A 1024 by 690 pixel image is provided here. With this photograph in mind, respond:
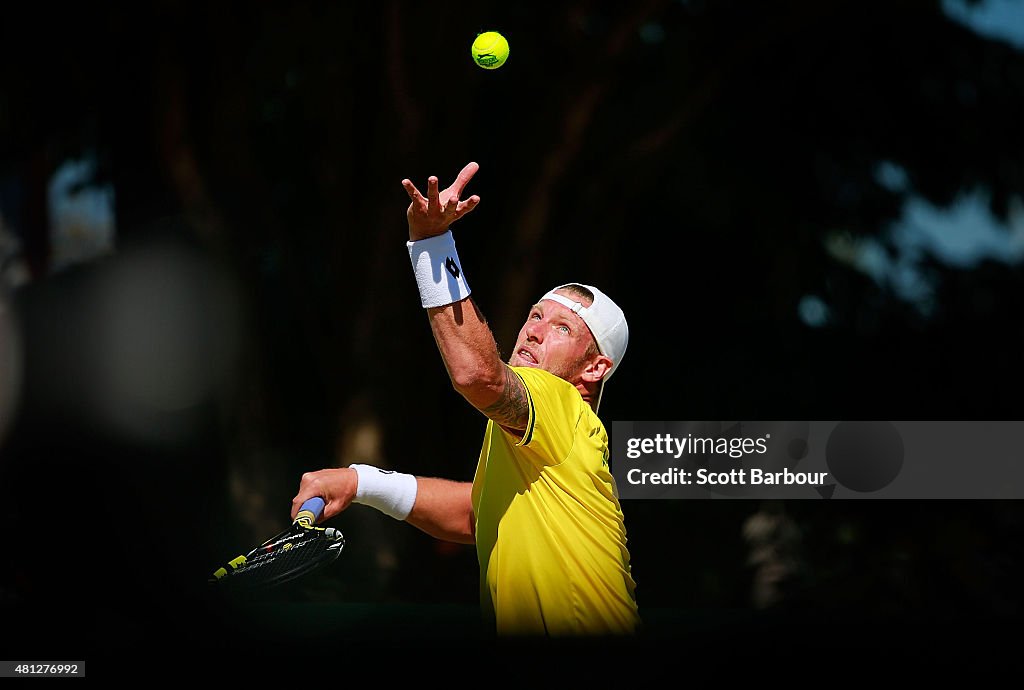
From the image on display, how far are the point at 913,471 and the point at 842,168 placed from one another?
6.23ft

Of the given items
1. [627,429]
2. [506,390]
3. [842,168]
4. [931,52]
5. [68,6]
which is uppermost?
[68,6]

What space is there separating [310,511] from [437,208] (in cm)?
117

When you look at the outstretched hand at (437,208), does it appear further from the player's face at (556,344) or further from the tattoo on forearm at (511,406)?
the player's face at (556,344)

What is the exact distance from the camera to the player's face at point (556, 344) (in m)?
4.32

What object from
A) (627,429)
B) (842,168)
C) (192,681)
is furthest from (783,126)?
(192,681)

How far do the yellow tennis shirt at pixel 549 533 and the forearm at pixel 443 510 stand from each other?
1.33ft

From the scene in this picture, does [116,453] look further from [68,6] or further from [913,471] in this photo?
[913,471]

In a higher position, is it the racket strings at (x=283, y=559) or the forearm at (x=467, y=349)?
the forearm at (x=467, y=349)

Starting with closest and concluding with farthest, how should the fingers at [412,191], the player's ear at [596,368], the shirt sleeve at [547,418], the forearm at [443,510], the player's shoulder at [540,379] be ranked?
the fingers at [412,191] < the shirt sleeve at [547,418] < the player's shoulder at [540,379] < the player's ear at [596,368] < the forearm at [443,510]

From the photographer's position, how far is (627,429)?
750 cm

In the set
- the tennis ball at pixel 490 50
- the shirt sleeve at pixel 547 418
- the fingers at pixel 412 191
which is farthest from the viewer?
the tennis ball at pixel 490 50

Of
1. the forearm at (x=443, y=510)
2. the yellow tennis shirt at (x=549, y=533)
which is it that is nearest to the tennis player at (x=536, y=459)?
the yellow tennis shirt at (x=549, y=533)

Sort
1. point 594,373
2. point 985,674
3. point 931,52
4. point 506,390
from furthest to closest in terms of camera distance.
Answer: point 931,52 < point 985,674 < point 594,373 < point 506,390

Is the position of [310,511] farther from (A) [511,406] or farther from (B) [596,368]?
(B) [596,368]
